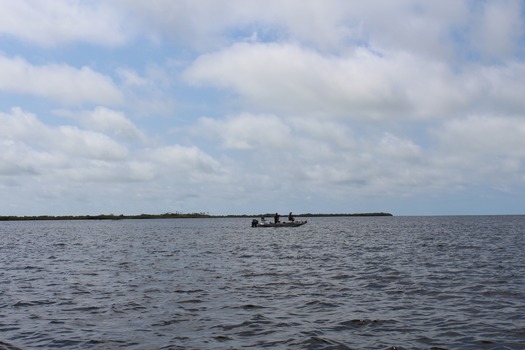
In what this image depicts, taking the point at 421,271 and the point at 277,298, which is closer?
the point at 277,298

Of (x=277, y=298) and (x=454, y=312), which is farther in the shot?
(x=277, y=298)

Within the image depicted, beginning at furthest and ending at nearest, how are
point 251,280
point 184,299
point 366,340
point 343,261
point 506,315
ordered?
point 343,261 < point 251,280 < point 184,299 < point 506,315 < point 366,340

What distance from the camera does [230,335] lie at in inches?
589

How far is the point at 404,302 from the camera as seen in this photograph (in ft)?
64.5

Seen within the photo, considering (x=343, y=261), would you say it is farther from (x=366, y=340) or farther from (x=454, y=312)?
(x=366, y=340)

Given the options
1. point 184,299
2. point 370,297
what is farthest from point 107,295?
point 370,297

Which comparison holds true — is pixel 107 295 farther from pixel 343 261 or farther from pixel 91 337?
pixel 343 261

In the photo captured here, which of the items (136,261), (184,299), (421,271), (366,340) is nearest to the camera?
(366,340)

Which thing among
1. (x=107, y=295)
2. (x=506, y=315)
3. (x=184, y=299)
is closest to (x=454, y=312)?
(x=506, y=315)

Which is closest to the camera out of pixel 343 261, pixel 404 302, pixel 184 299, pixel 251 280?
pixel 404 302

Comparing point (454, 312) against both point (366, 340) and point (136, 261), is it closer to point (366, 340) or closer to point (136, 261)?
point (366, 340)

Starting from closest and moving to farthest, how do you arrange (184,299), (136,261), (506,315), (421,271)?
(506,315) < (184,299) < (421,271) < (136,261)

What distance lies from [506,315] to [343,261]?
18.9m

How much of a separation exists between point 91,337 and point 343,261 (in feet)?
78.0
